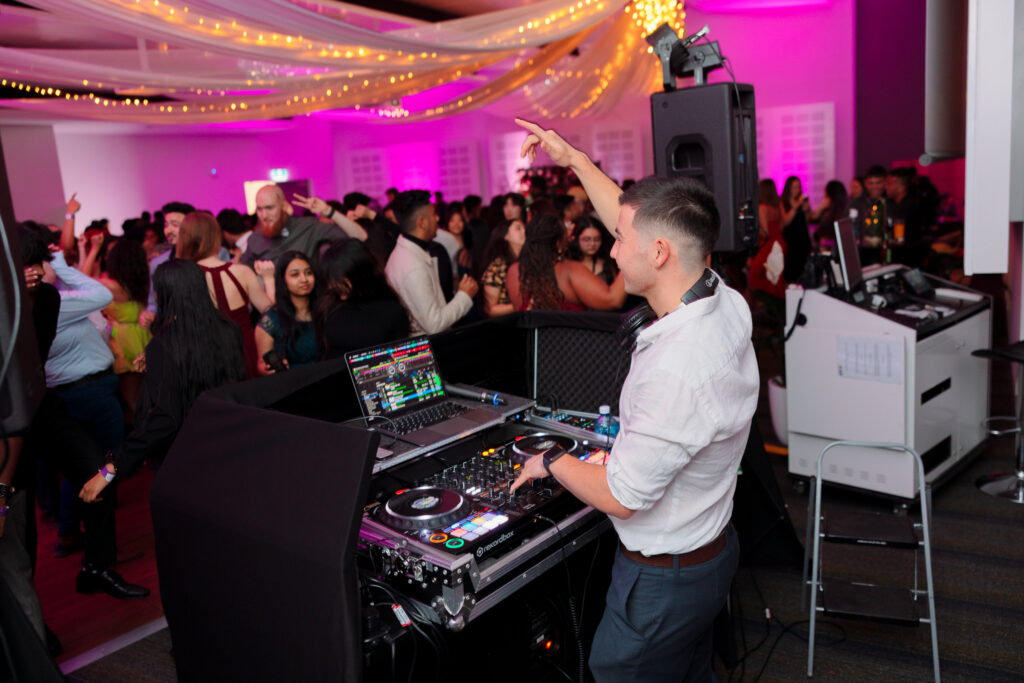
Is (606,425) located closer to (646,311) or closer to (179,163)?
(646,311)

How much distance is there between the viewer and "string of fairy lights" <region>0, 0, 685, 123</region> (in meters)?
3.92

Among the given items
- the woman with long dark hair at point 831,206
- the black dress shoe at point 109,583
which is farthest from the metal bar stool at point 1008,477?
the woman with long dark hair at point 831,206

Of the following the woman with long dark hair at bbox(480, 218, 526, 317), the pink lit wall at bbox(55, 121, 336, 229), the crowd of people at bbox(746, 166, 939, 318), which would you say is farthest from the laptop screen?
the pink lit wall at bbox(55, 121, 336, 229)

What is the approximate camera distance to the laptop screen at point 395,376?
2252 mm

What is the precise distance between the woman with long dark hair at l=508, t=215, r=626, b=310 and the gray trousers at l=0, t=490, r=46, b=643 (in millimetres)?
2097

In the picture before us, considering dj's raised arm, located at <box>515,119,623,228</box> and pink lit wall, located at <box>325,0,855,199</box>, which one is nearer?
dj's raised arm, located at <box>515,119,623,228</box>

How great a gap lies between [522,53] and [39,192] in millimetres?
7262

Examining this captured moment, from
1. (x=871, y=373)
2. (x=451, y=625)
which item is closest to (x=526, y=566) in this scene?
(x=451, y=625)

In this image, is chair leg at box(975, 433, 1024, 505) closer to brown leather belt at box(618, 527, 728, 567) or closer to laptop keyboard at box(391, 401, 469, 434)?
brown leather belt at box(618, 527, 728, 567)

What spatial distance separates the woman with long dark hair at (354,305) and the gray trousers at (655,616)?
4.63 ft

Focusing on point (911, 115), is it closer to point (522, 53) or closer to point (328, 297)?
point (522, 53)

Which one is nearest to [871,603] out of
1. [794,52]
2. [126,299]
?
[126,299]

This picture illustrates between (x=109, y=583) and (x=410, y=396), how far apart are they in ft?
5.83

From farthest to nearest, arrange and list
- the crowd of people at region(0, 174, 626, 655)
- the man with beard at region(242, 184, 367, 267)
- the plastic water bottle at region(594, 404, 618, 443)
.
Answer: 1. the man with beard at region(242, 184, 367, 267)
2. the crowd of people at region(0, 174, 626, 655)
3. the plastic water bottle at region(594, 404, 618, 443)
